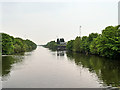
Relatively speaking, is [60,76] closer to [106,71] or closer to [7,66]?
[106,71]

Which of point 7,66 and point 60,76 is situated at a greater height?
point 7,66

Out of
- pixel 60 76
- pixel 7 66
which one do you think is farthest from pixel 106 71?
pixel 7 66

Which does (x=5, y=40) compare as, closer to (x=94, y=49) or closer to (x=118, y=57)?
(x=94, y=49)

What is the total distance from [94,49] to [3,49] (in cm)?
4405

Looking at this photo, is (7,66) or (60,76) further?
(7,66)

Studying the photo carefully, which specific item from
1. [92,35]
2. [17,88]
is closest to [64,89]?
[17,88]

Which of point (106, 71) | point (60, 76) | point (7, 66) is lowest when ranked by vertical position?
point (60, 76)

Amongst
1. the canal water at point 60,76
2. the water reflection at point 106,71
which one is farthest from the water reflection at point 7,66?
the water reflection at point 106,71

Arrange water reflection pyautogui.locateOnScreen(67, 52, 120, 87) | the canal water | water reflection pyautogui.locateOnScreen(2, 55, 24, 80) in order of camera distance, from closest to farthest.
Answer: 1. the canal water
2. water reflection pyautogui.locateOnScreen(67, 52, 120, 87)
3. water reflection pyautogui.locateOnScreen(2, 55, 24, 80)

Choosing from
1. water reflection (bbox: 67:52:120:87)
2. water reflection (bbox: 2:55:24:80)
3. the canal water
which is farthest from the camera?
water reflection (bbox: 2:55:24:80)

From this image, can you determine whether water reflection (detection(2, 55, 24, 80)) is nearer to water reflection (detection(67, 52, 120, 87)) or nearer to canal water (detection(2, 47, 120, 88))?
canal water (detection(2, 47, 120, 88))

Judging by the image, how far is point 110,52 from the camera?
47.2 metres

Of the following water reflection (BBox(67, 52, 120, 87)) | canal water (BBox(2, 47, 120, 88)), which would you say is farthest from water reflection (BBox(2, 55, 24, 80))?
water reflection (BBox(67, 52, 120, 87))

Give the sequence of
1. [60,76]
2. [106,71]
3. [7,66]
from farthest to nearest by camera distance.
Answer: [7,66], [106,71], [60,76]
